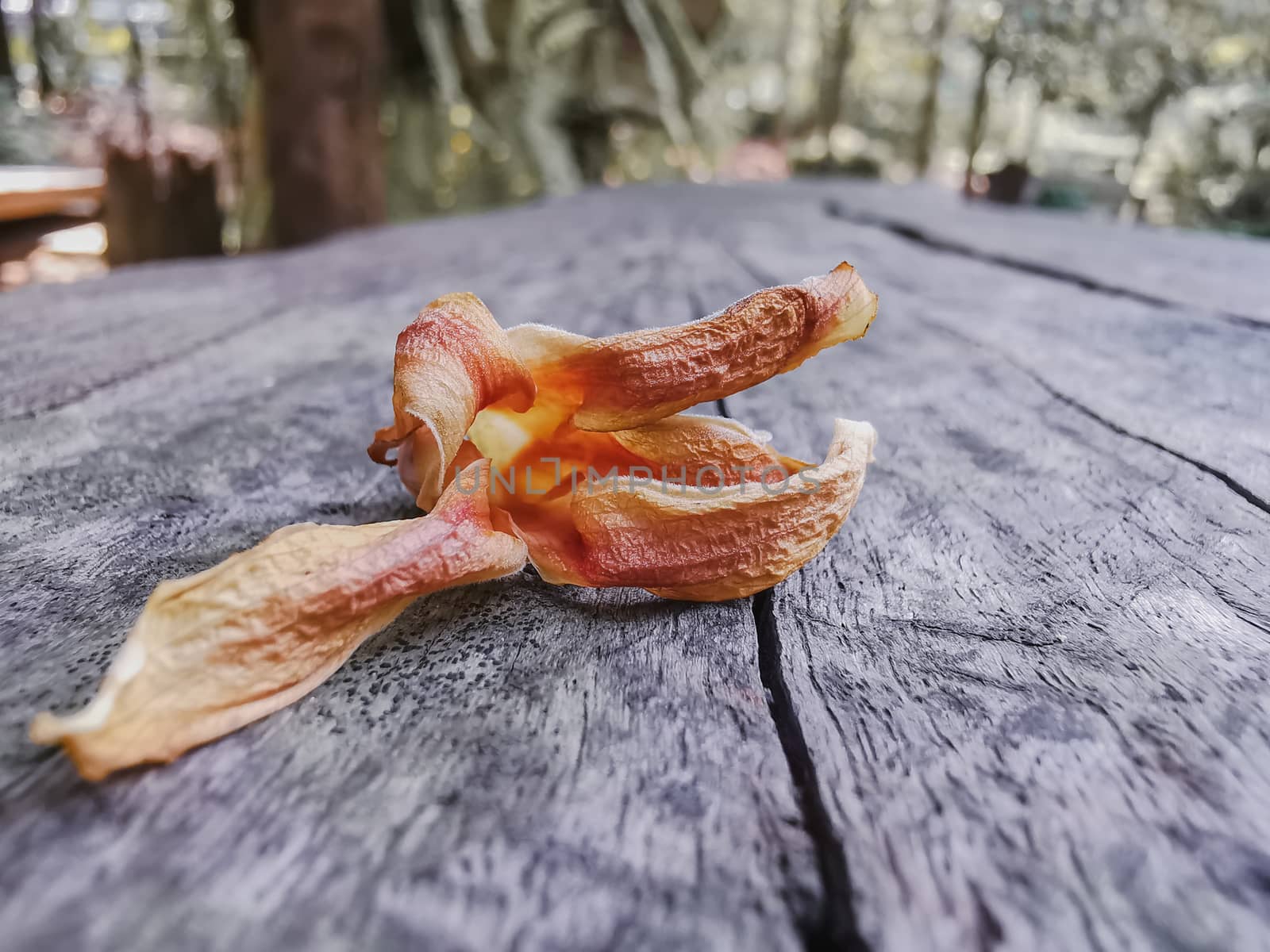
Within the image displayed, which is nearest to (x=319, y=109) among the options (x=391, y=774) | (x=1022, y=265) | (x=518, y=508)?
(x=1022, y=265)

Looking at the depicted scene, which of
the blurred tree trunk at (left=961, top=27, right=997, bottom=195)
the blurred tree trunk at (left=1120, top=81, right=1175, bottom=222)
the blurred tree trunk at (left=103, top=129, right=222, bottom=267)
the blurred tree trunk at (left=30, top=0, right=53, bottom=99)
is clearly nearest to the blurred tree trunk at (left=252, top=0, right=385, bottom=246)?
the blurred tree trunk at (left=103, top=129, right=222, bottom=267)

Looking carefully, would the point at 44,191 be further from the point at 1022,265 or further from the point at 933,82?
the point at 933,82

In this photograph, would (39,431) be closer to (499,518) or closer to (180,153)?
(499,518)

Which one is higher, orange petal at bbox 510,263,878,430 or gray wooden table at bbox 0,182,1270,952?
orange petal at bbox 510,263,878,430

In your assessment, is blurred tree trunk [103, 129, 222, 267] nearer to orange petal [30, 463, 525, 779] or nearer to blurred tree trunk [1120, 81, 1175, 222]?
orange petal [30, 463, 525, 779]

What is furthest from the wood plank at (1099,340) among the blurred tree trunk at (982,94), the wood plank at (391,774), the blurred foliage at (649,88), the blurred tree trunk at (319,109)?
the blurred tree trunk at (982,94)

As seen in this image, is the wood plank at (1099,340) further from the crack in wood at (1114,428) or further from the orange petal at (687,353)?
the orange petal at (687,353)
